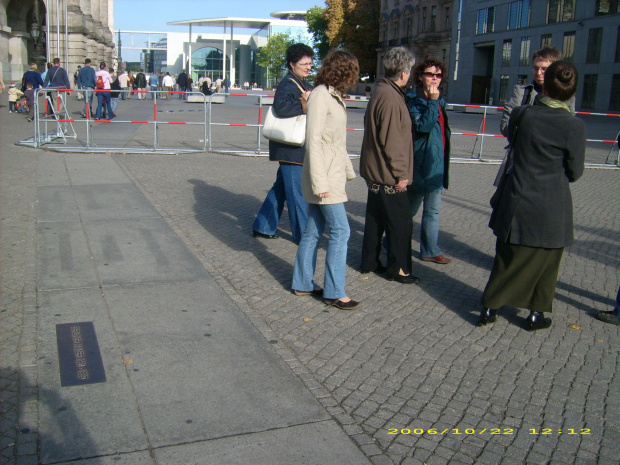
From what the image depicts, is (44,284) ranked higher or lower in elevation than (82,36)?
lower

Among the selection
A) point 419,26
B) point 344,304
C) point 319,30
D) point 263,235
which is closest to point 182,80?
point 263,235

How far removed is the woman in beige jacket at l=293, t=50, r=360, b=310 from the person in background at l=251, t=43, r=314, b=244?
1.00 m

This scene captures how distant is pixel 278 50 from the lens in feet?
350

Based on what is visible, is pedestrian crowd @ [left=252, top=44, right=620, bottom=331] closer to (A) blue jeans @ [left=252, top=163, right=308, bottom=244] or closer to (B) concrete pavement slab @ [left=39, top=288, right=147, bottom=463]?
(A) blue jeans @ [left=252, top=163, right=308, bottom=244]

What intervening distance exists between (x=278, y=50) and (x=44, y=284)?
347 feet

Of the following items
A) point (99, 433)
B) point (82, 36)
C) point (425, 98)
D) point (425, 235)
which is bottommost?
point (99, 433)

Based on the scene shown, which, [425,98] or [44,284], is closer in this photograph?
[44,284]

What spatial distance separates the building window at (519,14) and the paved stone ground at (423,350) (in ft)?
160

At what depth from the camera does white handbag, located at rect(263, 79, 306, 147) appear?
619cm

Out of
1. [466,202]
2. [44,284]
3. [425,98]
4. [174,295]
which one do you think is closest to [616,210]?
[466,202]

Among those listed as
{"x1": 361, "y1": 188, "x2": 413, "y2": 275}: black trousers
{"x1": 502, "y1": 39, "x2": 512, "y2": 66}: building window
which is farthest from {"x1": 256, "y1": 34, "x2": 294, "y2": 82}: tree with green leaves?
{"x1": 361, "y1": 188, "x2": 413, "y2": 275}: black trousers

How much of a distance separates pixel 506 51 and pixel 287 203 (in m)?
53.3

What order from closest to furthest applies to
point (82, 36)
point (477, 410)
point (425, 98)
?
point (477, 410)
point (425, 98)
point (82, 36)

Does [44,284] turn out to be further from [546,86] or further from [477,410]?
[546,86]
